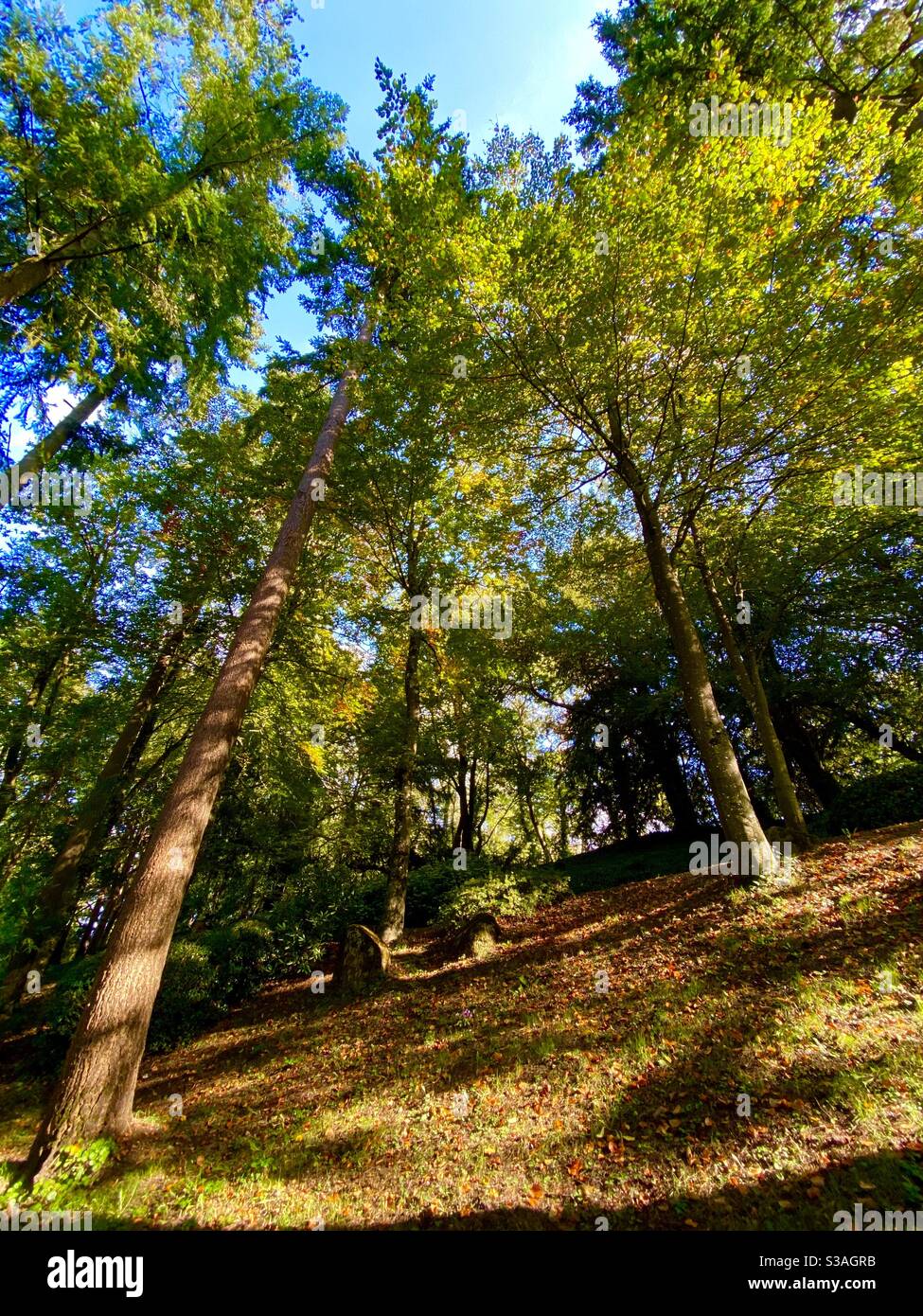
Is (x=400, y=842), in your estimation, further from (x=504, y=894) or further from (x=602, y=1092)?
(x=602, y=1092)

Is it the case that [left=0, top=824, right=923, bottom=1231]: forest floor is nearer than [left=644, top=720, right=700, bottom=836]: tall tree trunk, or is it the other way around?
[left=0, top=824, right=923, bottom=1231]: forest floor

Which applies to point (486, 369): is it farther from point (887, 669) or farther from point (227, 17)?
point (887, 669)

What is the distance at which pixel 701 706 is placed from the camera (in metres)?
7.11

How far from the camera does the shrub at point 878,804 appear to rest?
402 inches

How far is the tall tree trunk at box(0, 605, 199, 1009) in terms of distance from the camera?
9.12 metres

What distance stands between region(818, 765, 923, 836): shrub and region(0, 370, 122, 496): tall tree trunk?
58.0 feet

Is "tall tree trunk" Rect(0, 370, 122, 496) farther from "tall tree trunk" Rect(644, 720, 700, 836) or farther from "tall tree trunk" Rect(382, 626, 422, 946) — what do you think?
"tall tree trunk" Rect(644, 720, 700, 836)

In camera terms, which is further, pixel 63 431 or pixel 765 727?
pixel 63 431

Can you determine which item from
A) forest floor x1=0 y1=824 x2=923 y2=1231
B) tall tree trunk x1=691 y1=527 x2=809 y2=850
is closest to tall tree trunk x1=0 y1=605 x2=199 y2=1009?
forest floor x1=0 y1=824 x2=923 y2=1231

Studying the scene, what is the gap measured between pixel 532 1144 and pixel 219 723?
5126 mm

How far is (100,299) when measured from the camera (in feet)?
23.8

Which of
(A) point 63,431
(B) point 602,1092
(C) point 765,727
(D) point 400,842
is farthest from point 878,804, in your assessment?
(A) point 63,431

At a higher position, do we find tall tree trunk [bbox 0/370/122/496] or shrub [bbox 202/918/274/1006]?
tall tree trunk [bbox 0/370/122/496]

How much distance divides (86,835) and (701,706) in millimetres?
11365
